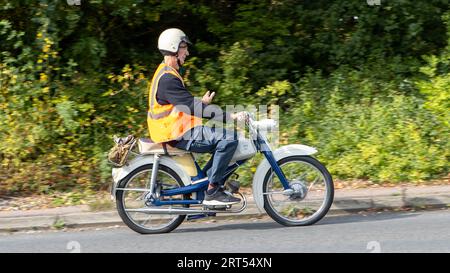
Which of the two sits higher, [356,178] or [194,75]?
[194,75]

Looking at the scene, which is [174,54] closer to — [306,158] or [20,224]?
[306,158]

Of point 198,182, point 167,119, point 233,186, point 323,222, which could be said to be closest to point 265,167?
point 233,186

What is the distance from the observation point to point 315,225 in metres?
7.49

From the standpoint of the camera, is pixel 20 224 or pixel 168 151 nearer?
pixel 168 151

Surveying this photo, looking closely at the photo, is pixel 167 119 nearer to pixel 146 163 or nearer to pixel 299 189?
pixel 146 163

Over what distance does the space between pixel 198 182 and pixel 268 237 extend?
0.86m

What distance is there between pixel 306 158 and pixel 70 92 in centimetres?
382

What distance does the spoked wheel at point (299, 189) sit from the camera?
24.0 feet

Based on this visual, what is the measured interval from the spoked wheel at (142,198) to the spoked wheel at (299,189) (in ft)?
2.83

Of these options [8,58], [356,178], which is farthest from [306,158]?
[8,58]

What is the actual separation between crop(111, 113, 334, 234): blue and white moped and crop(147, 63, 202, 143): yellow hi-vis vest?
167mm

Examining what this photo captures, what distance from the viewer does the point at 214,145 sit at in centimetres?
720

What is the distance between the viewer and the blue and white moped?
7262 mm

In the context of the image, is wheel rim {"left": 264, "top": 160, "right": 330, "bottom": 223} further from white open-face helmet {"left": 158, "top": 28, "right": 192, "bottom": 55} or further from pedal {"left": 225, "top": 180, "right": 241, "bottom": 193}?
white open-face helmet {"left": 158, "top": 28, "right": 192, "bottom": 55}
